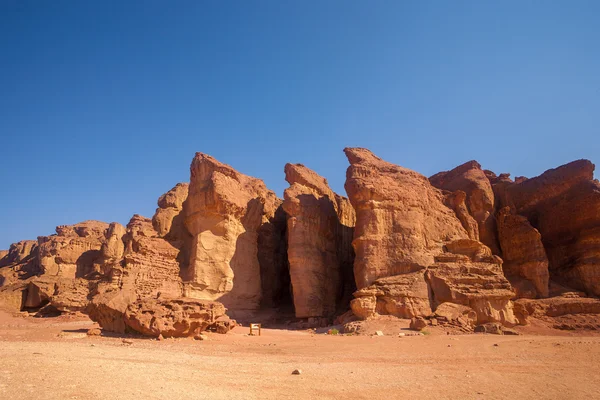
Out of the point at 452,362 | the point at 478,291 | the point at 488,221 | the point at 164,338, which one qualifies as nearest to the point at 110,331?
the point at 164,338

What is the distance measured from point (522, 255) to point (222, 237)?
18519 mm

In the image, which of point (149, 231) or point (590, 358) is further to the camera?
point (149, 231)

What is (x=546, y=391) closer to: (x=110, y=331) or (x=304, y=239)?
(x=110, y=331)

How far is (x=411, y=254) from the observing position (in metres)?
22.1

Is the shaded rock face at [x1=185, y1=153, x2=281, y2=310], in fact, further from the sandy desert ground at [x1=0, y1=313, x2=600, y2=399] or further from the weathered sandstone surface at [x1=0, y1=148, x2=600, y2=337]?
the sandy desert ground at [x1=0, y1=313, x2=600, y2=399]

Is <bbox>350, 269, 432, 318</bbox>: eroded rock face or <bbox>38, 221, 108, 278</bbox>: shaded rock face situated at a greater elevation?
<bbox>38, 221, 108, 278</bbox>: shaded rock face

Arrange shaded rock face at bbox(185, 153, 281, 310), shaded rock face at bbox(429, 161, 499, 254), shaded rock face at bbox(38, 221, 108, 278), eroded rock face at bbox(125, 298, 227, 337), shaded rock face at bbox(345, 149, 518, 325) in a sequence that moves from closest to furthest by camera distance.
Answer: eroded rock face at bbox(125, 298, 227, 337) < shaded rock face at bbox(345, 149, 518, 325) < shaded rock face at bbox(185, 153, 281, 310) < shaded rock face at bbox(429, 161, 499, 254) < shaded rock face at bbox(38, 221, 108, 278)

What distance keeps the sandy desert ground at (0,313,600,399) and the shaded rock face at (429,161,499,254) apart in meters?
18.3

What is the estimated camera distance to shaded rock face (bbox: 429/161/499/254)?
28.9 metres

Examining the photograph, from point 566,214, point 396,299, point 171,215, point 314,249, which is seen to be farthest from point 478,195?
point 171,215

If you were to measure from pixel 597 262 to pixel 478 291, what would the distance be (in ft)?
31.8

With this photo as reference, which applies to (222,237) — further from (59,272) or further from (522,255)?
(522,255)

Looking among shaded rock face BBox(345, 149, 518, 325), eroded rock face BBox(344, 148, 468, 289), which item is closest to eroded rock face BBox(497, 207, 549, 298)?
shaded rock face BBox(345, 149, 518, 325)

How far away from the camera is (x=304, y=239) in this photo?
81.8 feet
